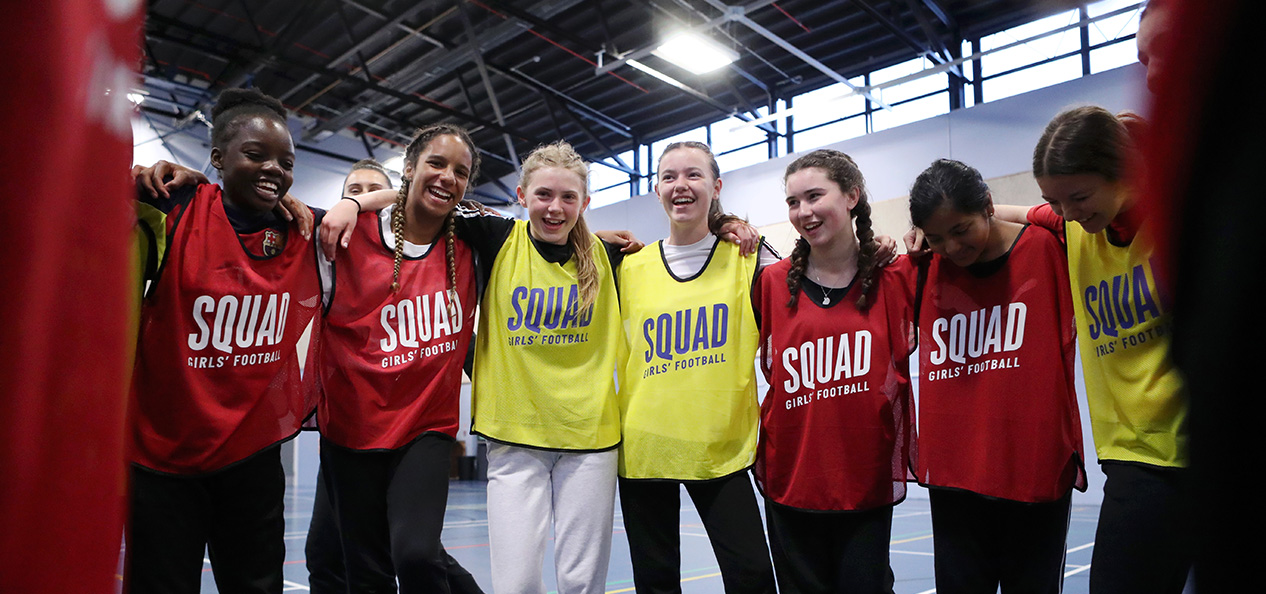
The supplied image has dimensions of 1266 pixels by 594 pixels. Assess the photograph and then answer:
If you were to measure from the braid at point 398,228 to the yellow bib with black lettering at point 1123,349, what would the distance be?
211 cm

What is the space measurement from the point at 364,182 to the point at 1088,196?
3631mm

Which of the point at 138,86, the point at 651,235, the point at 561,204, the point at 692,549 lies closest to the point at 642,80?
the point at 651,235

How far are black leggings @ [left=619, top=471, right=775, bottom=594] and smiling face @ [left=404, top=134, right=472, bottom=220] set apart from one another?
1.15 m

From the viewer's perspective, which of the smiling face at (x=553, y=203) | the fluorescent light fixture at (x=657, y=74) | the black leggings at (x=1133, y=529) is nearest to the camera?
the black leggings at (x=1133, y=529)

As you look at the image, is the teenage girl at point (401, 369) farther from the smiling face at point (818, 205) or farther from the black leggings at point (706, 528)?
the smiling face at point (818, 205)

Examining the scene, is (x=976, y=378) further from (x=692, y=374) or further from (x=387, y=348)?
(x=387, y=348)

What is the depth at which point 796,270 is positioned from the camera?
2.70 m

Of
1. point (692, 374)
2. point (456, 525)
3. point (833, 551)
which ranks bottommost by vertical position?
point (456, 525)

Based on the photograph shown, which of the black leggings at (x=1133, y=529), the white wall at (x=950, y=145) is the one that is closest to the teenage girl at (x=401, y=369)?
the black leggings at (x=1133, y=529)

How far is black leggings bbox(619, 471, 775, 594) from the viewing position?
→ 99.2 inches

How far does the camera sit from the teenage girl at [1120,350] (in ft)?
6.59

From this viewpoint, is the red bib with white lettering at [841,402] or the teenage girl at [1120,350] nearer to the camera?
the teenage girl at [1120,350]

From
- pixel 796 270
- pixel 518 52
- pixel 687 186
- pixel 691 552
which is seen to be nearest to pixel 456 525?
pixel 691 552

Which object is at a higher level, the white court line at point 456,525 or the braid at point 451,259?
the braid at point 451,259
